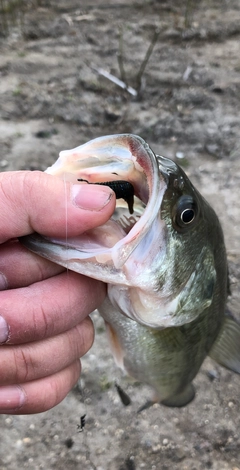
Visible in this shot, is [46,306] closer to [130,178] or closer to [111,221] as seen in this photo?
[111,221]

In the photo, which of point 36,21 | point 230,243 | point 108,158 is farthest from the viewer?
point 36,21

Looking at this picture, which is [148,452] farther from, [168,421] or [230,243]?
[230,243]

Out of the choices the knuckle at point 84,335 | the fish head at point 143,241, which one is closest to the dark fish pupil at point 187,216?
the fish head at point 143,241

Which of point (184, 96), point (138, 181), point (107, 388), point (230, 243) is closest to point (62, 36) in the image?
point (184, 96)

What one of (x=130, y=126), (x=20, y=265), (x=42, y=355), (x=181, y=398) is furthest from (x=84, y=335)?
(x=130, y=126)

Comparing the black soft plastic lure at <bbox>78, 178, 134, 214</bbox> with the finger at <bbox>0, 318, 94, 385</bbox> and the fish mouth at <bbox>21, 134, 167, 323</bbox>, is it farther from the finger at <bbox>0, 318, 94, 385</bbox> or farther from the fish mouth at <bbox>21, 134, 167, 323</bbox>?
the finger at <bbox>0, 318, 94, 385</bbox>
